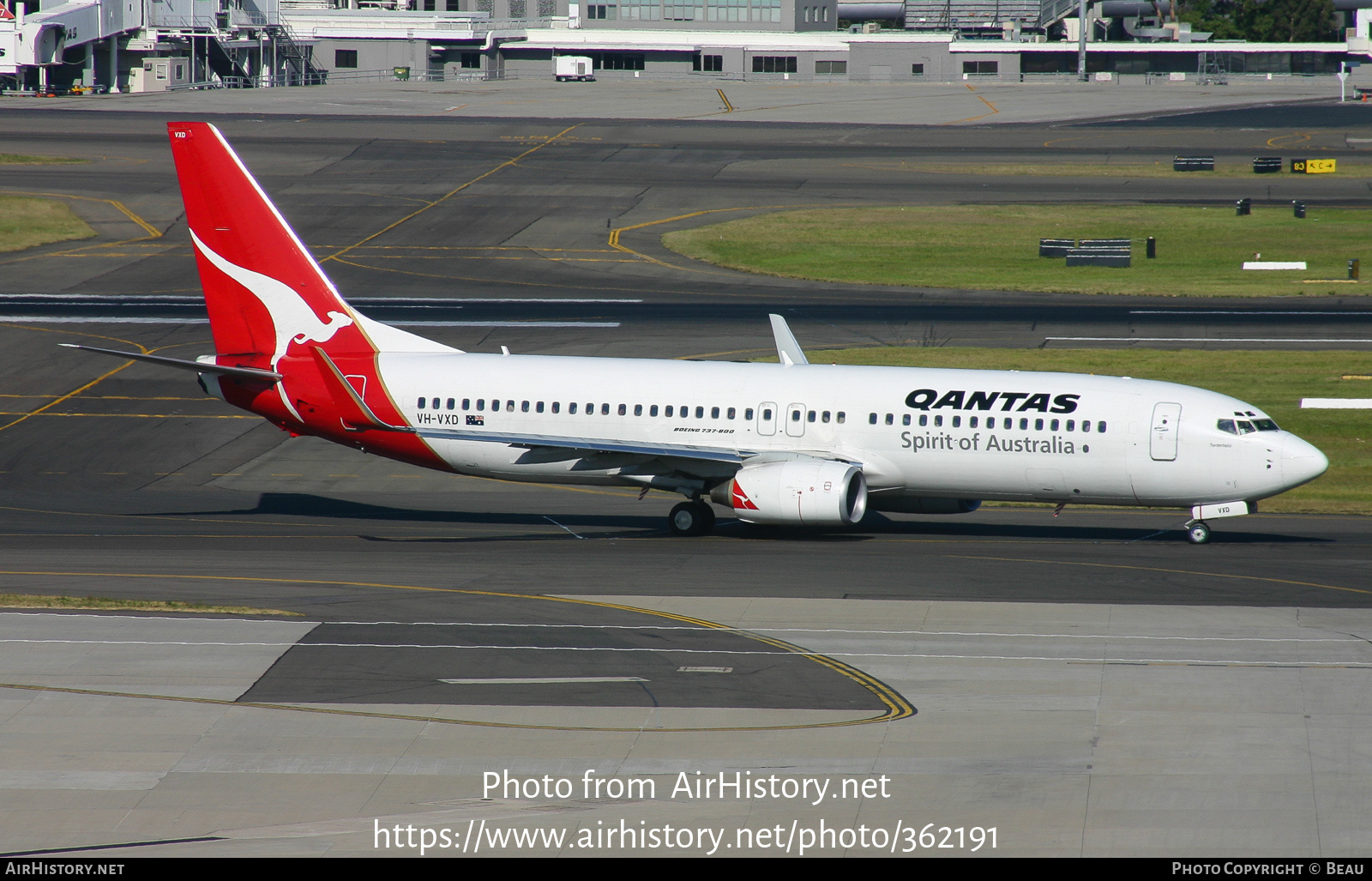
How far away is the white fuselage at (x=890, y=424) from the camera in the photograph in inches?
1374

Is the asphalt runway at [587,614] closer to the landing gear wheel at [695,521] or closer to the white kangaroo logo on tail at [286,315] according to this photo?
the landing gear wheel at [695,521]

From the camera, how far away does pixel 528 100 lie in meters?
144

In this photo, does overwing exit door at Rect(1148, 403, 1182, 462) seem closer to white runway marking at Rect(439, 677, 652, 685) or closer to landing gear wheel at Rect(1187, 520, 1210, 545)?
landing gear wheel at Rect(1187, 520, 1210, 545)

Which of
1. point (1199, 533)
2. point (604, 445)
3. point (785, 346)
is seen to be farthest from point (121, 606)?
point (1199, 533)

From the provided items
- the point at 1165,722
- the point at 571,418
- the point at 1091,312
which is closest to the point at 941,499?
the point at 571,418

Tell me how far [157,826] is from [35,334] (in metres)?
47.1

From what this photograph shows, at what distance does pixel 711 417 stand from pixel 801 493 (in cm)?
345

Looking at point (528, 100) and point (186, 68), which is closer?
point (528, 100)

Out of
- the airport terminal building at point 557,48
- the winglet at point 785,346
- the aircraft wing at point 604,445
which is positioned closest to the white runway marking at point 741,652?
the aircraft wing at point 604,445

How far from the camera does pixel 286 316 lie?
39.9 metres

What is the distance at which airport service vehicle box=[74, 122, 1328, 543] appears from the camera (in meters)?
35.2

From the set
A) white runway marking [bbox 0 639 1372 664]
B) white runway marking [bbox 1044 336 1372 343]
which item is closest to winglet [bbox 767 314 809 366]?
white runway marking [bbox 0 639 1372 664]

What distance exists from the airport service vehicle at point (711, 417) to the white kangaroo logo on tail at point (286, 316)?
0.05 metres
